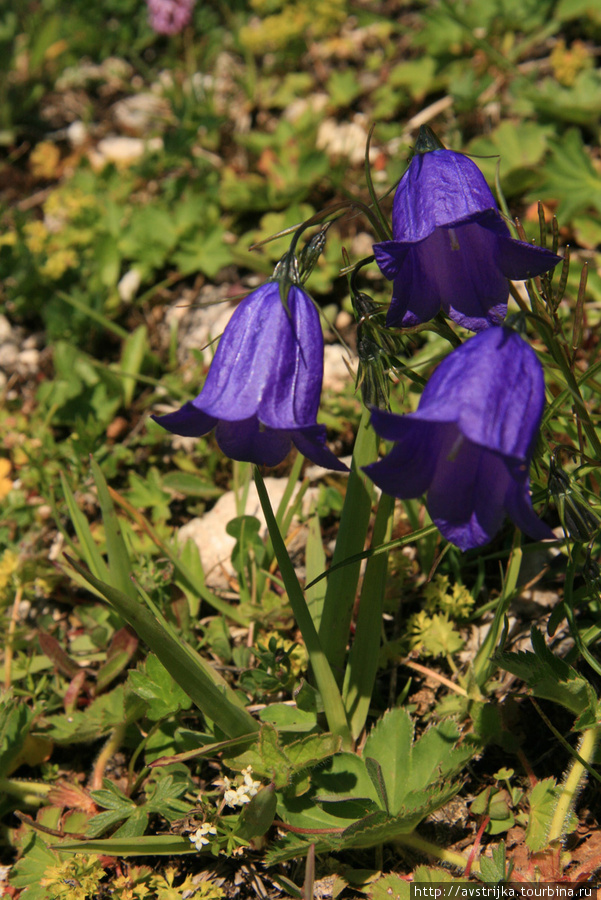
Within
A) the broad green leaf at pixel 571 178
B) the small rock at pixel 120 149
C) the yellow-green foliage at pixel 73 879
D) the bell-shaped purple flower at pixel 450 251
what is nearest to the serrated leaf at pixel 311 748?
the yellow-green foliage at pixel 73 879

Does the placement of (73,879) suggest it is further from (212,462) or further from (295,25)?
(295,25)

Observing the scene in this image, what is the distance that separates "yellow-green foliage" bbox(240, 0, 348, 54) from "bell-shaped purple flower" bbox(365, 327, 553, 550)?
457cm

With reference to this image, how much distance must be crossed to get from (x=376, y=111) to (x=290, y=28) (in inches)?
41.1

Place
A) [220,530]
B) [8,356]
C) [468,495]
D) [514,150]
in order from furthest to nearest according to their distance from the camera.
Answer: [8,356], [514,150], [220,530], [468,495]

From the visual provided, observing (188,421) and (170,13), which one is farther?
(170,13)

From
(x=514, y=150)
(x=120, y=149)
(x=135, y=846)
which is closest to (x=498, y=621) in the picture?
(x=135, y=846)

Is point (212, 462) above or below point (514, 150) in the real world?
below

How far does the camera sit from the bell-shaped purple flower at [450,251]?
1.62m

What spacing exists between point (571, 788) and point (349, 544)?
0.86 metres

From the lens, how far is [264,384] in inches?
62.2

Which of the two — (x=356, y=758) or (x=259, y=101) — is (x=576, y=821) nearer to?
(x=356, y=758)

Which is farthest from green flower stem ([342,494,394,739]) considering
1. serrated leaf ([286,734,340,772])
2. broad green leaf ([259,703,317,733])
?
serrated leaf ([286,734,340,772])

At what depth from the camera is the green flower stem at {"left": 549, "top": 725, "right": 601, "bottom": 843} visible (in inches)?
73.5

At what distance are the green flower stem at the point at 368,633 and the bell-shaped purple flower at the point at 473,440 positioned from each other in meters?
0.38
